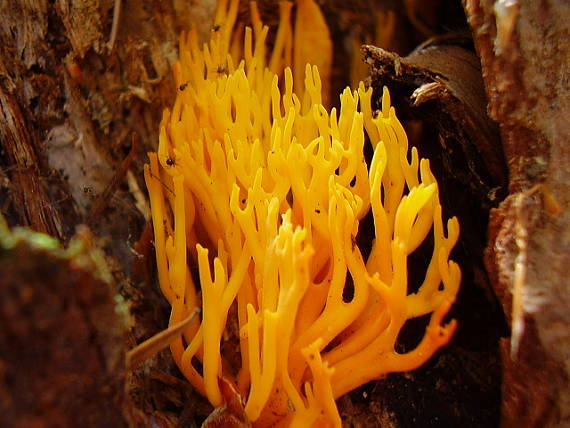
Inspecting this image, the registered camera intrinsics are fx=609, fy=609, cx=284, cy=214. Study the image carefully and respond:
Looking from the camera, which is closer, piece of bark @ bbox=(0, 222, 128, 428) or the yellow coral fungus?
piece of bark @ bbox=(0, 222, 128, 428)

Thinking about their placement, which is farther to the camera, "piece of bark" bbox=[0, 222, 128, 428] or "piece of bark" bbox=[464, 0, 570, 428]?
"piece of bark" bbox=[464, 0, 570, 428]

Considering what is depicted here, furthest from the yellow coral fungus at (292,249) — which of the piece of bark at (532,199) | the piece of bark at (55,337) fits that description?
the piece of bark at (55,337)

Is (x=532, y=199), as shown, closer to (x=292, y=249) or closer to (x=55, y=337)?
(x=292, y=249)

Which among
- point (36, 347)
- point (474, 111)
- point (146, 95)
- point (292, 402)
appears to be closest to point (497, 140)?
point (474, 111)

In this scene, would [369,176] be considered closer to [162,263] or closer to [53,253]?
[162,263]

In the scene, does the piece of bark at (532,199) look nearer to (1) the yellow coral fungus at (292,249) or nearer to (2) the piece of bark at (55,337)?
(1) the yellow coral fungus at (292,249)

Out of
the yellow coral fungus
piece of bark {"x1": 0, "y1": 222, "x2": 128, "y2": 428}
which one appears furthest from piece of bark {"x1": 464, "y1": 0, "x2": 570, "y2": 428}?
piece of bark {"x1": 0, "y1": 222, "x2": 128, "y2": 428}

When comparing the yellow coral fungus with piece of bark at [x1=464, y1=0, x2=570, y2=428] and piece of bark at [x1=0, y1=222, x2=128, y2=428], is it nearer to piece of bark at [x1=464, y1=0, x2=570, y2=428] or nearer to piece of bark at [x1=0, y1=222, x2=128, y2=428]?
piece of bark at [x1=464, y1=0, x2=570, y2=428]
